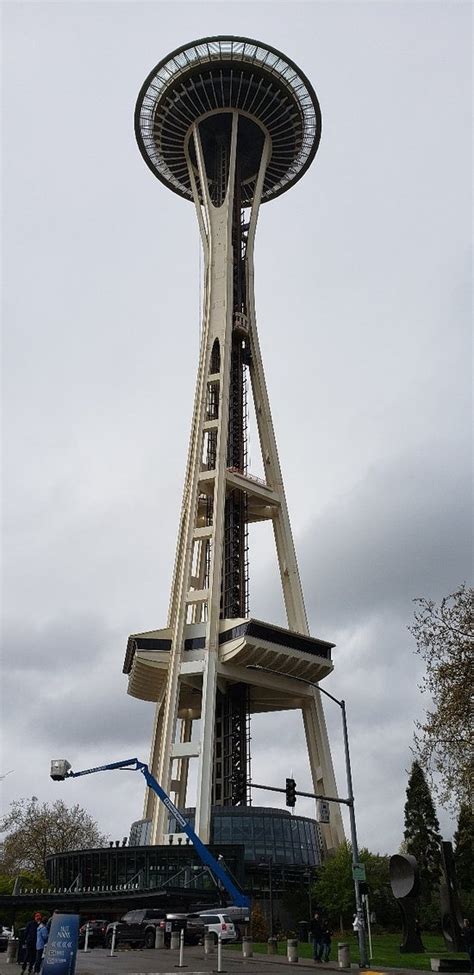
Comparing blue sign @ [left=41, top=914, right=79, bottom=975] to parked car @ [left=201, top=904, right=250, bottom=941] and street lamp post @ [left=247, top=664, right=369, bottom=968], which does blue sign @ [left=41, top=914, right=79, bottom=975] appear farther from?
parked car @ [left=201, top=904, right=250, bottom=941]

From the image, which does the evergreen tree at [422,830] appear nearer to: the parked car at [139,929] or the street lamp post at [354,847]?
the parked car at [139,929]

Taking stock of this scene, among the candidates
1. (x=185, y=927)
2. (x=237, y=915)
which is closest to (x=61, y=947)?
(x=185, y=927)

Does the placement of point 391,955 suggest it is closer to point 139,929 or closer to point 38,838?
point 139,929

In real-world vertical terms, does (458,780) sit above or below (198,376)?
below

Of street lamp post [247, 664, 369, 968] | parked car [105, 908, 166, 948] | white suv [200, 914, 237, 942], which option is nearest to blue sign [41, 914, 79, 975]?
street lamp post [247, 664, 369, 968]

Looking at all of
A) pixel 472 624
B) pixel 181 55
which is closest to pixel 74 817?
pixel 472 624

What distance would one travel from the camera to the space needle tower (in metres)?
70.6

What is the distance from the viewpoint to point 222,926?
36.4 meters

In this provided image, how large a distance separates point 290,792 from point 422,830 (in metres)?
60.5

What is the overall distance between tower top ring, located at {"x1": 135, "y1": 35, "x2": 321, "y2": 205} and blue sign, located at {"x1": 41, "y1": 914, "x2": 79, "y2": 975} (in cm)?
8311

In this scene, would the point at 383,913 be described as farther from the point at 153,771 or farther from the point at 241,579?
the point at 241,579

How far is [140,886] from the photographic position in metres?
60.2

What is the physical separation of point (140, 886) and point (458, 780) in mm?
35132

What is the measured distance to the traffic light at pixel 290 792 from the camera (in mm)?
33188
